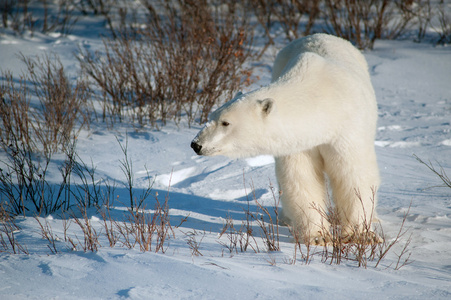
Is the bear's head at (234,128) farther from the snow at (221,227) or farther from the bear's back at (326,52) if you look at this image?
the bear's back at (326,52)

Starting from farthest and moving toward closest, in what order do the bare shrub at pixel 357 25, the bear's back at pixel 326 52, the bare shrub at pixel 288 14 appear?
the bare shrub at pixel 288 14, the bare shrub at pixel 357 25, the bear's back at pixel 326 52

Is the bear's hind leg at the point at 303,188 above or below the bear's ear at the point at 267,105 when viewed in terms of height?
below

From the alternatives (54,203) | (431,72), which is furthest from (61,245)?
(431,72)

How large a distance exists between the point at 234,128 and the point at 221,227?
108 cm

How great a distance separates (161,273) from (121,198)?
1879 millimetres

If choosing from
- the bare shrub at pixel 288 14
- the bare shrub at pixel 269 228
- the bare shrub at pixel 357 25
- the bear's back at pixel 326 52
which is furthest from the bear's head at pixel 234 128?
the bare shrub at pixel 288 14

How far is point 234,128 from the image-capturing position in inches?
107

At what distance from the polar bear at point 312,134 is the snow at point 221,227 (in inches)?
14.4

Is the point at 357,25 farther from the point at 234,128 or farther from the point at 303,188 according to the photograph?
the point at 234,128

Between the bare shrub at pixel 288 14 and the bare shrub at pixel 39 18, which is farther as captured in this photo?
the bare shrub at pixel 39 18

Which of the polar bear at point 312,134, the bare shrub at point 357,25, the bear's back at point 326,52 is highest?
the bare shrub at point 357,25

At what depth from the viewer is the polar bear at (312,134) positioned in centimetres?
271

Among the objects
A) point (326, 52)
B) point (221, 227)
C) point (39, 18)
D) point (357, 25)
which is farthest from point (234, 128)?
point (39, 18)

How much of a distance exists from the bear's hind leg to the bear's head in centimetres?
61
